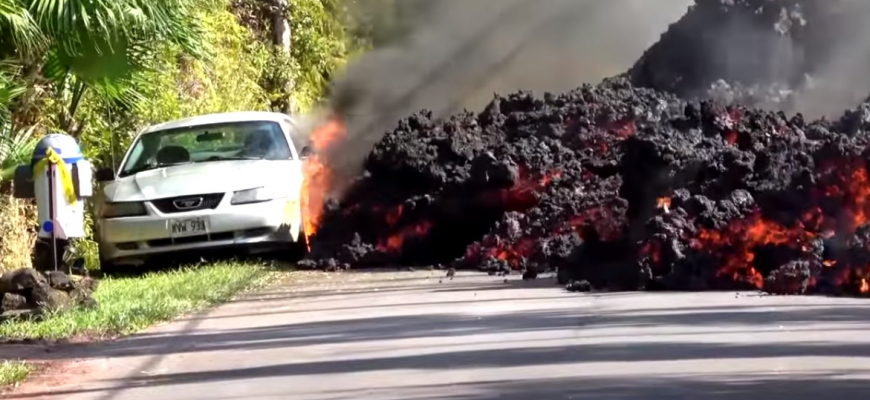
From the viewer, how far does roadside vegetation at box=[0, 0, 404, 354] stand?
12344mm

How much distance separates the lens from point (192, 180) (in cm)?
1570

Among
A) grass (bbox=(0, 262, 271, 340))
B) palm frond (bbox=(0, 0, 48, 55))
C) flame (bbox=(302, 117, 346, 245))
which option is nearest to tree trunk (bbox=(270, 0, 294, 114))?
flame (bbox=(302, 117, 346, 245))

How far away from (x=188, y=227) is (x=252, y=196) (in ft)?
2.17

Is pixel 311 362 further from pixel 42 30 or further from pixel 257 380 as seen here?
pixel 42 30

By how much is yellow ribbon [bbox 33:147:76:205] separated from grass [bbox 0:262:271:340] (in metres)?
0.84

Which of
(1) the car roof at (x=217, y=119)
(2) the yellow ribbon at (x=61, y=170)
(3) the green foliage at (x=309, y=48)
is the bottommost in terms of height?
(2) the yellow ribbon at (x=61, y=170)

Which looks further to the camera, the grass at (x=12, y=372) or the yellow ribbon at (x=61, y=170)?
the yellow ribbon at (x=61, y=170)

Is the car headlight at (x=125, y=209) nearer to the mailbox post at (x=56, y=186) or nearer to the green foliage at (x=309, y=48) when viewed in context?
the mailbox post at (x=56, y=186)

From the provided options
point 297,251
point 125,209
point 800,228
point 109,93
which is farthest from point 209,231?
point 800,228

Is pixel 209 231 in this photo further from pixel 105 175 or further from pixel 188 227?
pixel 105 175

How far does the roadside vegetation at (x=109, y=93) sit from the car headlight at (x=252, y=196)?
615 millimetres

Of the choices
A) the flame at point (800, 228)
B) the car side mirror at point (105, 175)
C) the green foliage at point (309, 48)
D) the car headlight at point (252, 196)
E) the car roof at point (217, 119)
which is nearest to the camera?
the flame at point (800, 228)

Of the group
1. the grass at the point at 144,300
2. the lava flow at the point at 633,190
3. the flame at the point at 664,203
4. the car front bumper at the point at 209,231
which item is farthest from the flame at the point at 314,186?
the flame at the point at 664,203

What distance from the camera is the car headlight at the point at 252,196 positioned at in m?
15.5
